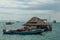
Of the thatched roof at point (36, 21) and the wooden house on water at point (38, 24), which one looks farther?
the thatched roof at point (36, 21)

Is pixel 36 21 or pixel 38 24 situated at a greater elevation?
pixel 36 21

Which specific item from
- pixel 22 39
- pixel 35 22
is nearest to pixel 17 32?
pixel 22 39

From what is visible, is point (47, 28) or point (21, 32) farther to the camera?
point (47, 28)

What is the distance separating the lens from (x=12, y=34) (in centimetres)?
7019

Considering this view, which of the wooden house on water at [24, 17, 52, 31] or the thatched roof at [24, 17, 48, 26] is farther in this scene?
the thatched roof at [24, 17, 48, 26]

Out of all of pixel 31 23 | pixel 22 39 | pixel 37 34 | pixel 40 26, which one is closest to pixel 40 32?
pixel 37 34

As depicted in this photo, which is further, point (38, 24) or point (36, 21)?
point (36, 21)

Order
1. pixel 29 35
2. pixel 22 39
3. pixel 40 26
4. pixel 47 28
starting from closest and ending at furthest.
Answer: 1. pixel 22 39
2. pixel 29 35
3. pixel 47 28
4. pixel 40 26

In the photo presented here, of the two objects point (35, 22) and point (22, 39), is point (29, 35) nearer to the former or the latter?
point (22, 39)

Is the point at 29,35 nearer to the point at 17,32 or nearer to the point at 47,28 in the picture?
the point at 17,32

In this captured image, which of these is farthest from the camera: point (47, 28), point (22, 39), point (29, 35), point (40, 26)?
point (40, 26)

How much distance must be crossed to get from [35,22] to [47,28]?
11978 millimetres

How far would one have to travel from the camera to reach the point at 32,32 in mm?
70688

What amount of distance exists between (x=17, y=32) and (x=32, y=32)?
437 cm
